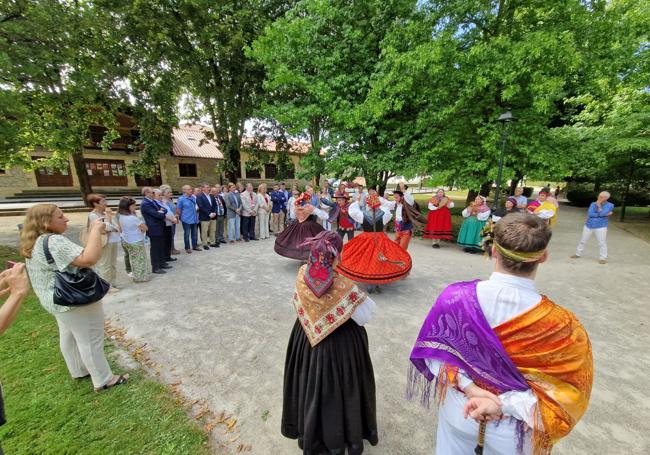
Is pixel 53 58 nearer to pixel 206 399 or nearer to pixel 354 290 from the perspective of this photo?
pixel 206 399

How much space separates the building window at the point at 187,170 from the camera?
27.6 m

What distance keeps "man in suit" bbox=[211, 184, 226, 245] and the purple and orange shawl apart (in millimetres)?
8829

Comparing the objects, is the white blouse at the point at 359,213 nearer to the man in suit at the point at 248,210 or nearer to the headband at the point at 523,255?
the headband at the point at 523,255

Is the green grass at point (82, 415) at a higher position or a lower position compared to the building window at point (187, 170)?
lower

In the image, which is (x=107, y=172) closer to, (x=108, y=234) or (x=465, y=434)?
(x=108, y=234)

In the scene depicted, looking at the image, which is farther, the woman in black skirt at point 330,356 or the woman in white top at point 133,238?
the woman in white top at point 133,238

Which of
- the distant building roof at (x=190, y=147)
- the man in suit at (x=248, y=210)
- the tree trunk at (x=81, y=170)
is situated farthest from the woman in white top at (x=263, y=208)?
the distant building roof at (x=190, y=147)

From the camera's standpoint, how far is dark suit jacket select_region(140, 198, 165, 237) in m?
6.38

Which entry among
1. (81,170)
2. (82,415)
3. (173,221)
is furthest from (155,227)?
(81,170)

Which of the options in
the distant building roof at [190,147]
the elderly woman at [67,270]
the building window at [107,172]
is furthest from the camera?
the distant building roof at [190,147]

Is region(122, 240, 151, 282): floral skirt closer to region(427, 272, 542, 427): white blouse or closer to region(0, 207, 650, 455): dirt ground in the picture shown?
region(0, 207, 650, 455): dirt ground

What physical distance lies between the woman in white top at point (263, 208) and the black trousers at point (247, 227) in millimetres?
381

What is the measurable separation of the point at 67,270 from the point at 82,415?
147cm

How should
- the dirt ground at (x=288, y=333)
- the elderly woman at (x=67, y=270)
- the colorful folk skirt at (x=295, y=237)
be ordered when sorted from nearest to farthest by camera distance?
the elderly woman at (x=67, y=270) → the dirt ground at (x=288, y=333) → the colorful folk skirt at (x=295, y=237)
